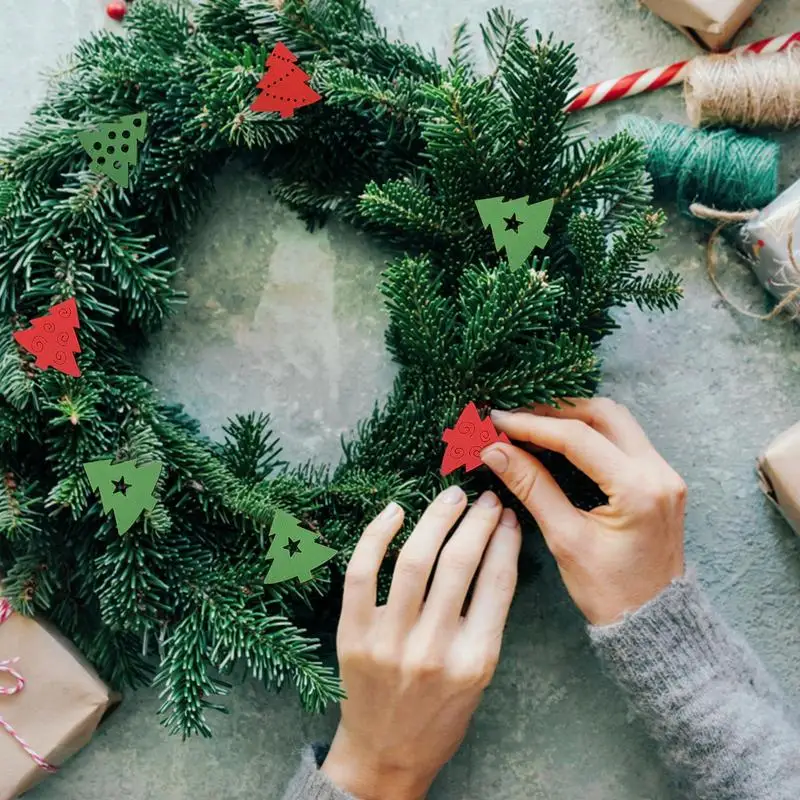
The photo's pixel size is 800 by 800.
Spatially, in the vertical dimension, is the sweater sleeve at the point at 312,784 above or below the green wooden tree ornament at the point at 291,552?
below

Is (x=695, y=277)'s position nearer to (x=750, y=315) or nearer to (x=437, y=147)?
(x=750, y=315)

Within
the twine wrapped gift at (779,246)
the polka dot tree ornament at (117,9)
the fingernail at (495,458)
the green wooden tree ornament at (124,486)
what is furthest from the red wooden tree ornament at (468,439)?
the polka dot tree ornament at (117,9)

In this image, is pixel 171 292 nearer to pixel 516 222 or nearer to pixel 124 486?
pixel 124 486

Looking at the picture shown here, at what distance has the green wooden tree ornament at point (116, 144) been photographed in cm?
87

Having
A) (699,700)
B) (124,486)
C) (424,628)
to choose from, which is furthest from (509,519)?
(124,486)

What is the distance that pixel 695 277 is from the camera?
103 centimetres

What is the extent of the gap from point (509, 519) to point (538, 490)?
0.17ft

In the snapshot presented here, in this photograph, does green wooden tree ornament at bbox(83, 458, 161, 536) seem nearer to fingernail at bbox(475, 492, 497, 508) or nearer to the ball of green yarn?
fingernail at bbox(475, 492, 497, 508)

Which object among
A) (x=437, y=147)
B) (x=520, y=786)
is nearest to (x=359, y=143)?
(x=437, y=147)

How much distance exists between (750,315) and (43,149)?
32.0 inches

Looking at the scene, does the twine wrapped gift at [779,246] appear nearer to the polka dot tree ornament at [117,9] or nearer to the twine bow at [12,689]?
the polka dot tree ornament at [117,9]

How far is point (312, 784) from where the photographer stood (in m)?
0.91

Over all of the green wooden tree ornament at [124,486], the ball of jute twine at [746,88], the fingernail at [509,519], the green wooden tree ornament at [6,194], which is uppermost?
the ball of jute twine at [746,88]

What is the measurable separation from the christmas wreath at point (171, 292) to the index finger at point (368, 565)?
23 millimetres
